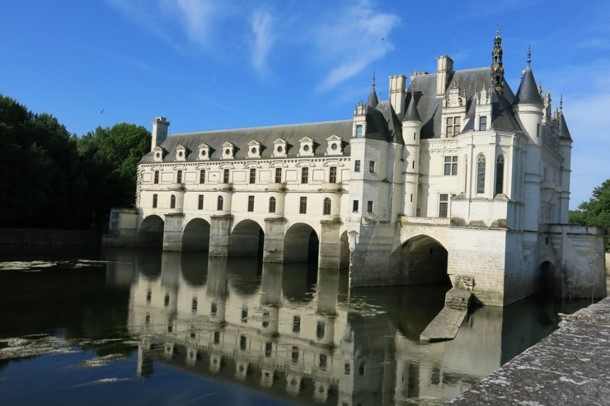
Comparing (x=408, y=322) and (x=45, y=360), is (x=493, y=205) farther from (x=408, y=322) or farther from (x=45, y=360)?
(x=45, y=360)

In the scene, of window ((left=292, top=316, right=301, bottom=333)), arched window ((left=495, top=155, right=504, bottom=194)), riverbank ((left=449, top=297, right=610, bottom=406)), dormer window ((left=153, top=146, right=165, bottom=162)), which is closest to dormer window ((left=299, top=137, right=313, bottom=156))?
arched window ((left=495, top=155, right=504, bottom=194))

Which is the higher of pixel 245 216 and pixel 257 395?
pixel 245 216

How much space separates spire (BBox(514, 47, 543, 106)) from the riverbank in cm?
2070

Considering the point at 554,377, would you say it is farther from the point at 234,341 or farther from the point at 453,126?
the point at 453,126

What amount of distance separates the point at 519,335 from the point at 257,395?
10.8 m

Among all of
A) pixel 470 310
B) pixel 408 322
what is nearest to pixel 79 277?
pixel 408 322

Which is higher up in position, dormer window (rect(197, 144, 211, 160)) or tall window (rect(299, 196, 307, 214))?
dormer window (rect(197, 144, 211, 160))

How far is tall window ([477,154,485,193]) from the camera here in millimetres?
22219

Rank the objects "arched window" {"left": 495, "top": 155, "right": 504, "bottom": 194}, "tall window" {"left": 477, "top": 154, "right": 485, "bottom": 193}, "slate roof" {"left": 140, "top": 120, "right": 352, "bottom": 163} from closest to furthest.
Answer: "arched window" {"left": 495, "top": 155, "right": 504, "bottom": 194} → "tall window" {"left": 477, "top": 154, "right": 485, "bottom": 193} → "slate roof" {"left": 140, "top": 120, "right": 352, "bottom": 163}

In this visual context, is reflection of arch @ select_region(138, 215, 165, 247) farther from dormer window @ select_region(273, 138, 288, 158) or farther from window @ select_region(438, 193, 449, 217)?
window @ select_region(438, 193, 449, 217)

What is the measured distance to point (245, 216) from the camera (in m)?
36.5

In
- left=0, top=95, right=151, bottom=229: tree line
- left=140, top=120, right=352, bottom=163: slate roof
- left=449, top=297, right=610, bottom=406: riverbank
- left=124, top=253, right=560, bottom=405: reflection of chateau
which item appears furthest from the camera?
left=0, top=95, right=151, bottom=229: tree line

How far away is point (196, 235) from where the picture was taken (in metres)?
41.0

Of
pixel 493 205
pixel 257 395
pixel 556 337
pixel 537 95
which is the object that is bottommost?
pixel 257 395
